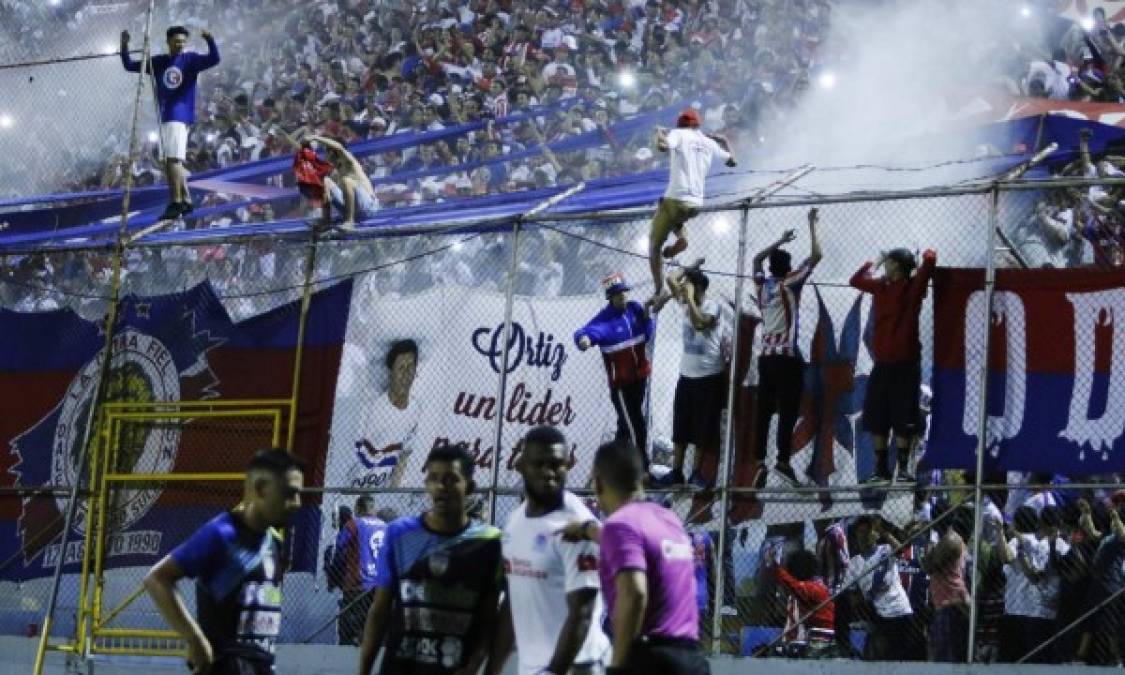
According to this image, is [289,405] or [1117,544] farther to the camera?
[289,405]

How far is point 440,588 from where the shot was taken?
285 inches

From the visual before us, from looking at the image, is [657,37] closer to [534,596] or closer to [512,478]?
[512,478]

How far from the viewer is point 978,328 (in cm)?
1162

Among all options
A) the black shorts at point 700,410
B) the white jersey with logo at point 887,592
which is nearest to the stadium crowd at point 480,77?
the black shorts at point 700,410

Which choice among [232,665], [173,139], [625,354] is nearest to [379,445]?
[625,354]

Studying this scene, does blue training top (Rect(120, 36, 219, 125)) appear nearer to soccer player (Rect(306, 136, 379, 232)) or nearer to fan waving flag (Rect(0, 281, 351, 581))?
soccer player (Rect(306, 136, 379, 232))

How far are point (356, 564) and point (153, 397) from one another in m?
2.73

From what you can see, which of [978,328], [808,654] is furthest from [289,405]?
[978,328]

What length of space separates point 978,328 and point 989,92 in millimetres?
8115

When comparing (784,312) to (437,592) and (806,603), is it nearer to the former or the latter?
(806,603)

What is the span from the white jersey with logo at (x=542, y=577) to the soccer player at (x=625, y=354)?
5213 mm

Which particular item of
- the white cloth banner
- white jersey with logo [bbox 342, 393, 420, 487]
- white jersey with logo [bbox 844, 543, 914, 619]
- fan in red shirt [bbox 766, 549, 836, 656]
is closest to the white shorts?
the white cloth banner

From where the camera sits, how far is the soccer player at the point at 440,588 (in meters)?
7.23

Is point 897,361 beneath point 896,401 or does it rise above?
above
